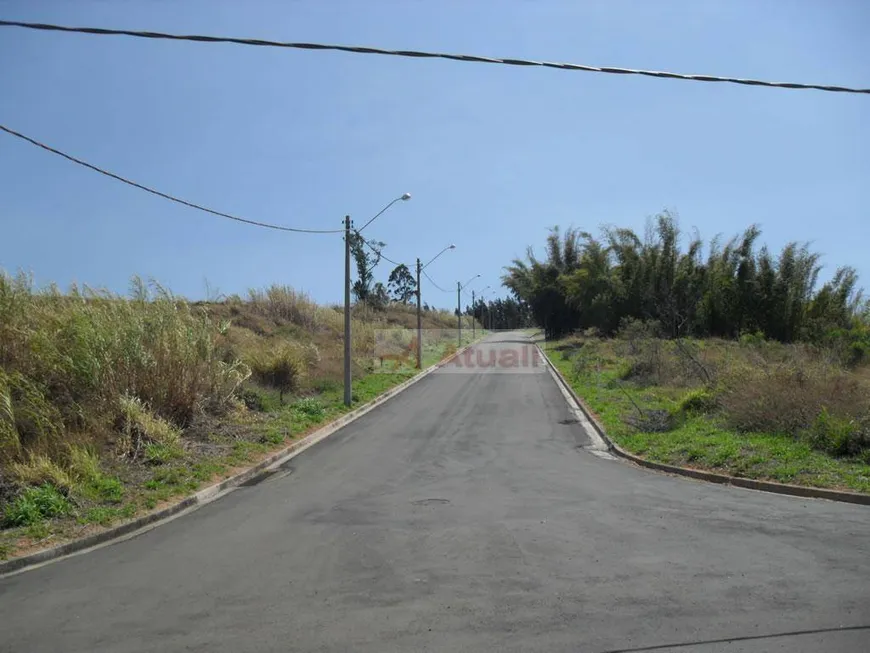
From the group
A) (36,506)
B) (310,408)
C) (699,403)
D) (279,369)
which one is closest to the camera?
(36,506)

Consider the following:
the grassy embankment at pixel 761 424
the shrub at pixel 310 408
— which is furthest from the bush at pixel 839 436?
the shrub at pixel 310 408

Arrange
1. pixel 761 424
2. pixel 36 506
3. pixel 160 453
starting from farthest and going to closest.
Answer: pixel 761 424 < pixel 160 453 < pixel 36 506

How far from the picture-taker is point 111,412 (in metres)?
12.7

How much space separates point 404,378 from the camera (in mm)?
33031

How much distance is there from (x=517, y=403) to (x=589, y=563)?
16940 millimetres

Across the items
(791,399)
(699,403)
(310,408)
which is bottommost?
(310,408)

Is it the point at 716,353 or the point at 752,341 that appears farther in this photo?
the point at 752,341

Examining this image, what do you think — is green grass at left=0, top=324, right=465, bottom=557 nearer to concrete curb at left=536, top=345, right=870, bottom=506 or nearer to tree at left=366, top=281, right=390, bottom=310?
concrete curb at left=536, top=345, right=870, bottom=506

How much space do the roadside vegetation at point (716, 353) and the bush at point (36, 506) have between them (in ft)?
31.7

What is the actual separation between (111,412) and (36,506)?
376cm

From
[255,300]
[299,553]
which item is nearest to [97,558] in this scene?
→ [299,553]

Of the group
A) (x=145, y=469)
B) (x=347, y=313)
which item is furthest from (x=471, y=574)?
(x=347, y=313)

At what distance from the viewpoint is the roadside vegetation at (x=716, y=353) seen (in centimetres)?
1215

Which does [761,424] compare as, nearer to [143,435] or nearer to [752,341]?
[143,435]
